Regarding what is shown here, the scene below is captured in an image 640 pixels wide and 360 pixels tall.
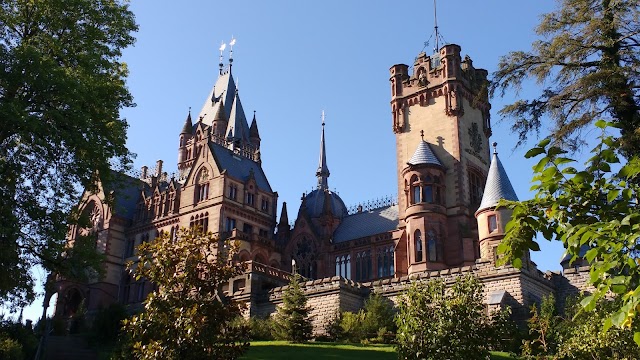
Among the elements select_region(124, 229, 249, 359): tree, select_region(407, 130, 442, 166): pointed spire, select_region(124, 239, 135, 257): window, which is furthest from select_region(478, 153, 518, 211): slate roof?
select_region(124, 239, 135, 257): window

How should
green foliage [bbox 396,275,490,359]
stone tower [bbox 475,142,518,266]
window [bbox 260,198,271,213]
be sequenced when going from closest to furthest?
green foliage [bbox 396,275,490,359]
stone tower [bbox 475,142,518,266]
window [bbox 260,198,271,213]

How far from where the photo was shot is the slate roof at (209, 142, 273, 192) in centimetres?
5737

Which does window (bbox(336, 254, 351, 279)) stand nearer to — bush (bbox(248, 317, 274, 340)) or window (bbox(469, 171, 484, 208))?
window (bbox(469, 171, 484, 208))

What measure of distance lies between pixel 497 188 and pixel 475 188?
23.8 feet

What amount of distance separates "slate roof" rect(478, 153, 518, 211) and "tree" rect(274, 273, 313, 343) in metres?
15.1

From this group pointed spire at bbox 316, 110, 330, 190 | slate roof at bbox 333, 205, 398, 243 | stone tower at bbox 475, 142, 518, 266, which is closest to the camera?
stone tower at bbox 475, 142, 518, 266

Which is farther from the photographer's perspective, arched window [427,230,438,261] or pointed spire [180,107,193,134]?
pointed spire [180,107,193,134]

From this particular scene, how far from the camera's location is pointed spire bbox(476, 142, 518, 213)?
4244 cm

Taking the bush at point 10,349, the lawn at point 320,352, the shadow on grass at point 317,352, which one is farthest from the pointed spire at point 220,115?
the shadow on grass at point 317,352

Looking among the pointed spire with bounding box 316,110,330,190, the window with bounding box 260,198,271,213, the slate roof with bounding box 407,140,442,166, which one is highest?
the pointed spire with bounding box 316,110,330,190

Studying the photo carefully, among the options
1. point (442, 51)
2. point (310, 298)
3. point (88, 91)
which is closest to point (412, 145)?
point (442, 51)

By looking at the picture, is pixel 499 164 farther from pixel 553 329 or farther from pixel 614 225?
pixel 614 225

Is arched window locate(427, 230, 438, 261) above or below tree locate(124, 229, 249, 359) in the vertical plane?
above

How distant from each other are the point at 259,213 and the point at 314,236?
5.41 m
